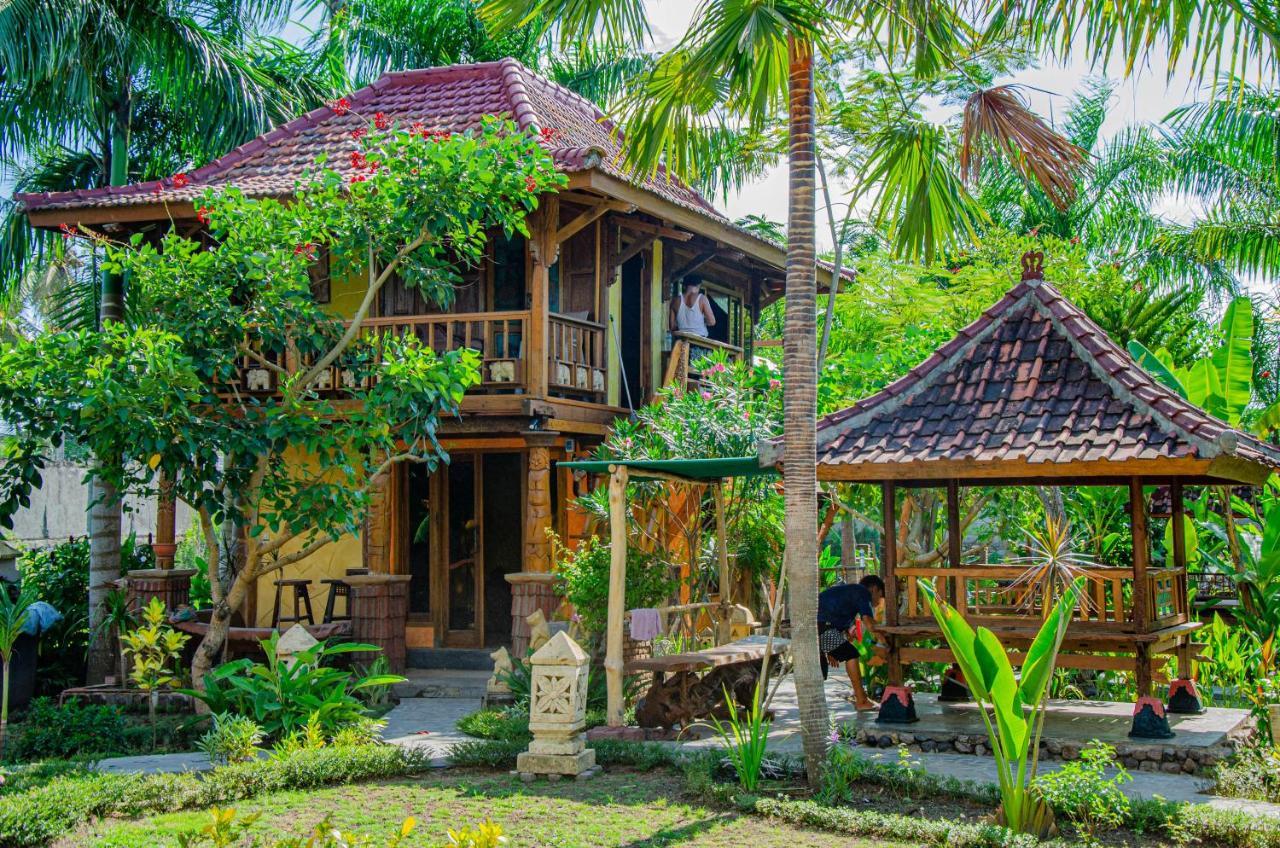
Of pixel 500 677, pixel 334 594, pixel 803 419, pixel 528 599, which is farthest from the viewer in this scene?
pixel 334 594

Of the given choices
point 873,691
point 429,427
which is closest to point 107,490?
point 429,427

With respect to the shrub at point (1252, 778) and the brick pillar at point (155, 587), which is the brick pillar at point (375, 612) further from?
the shrub at point (1252, 778)

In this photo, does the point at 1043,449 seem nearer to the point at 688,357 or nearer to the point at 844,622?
the point at 844,622

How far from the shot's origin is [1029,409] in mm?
9359

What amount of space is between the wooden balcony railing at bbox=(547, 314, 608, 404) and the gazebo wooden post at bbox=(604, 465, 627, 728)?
379 centimetres

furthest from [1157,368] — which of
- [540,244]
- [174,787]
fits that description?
[174,787]

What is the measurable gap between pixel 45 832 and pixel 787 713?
6.62 metres

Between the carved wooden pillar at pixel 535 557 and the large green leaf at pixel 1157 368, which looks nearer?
the large green leaf at pixel 1157 368

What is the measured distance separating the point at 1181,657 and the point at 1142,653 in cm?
152

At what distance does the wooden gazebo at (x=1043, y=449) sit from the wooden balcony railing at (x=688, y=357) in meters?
4.85

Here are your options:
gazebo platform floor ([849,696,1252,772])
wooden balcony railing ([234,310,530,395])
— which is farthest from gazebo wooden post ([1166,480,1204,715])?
wooden balcony railing ([234,310,530,395])

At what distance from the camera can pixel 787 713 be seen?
11570 millimetres

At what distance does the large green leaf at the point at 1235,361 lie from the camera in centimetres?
1277

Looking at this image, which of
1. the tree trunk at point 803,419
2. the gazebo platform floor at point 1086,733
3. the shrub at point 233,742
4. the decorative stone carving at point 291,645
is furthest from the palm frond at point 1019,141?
the shrub at point 233,742
